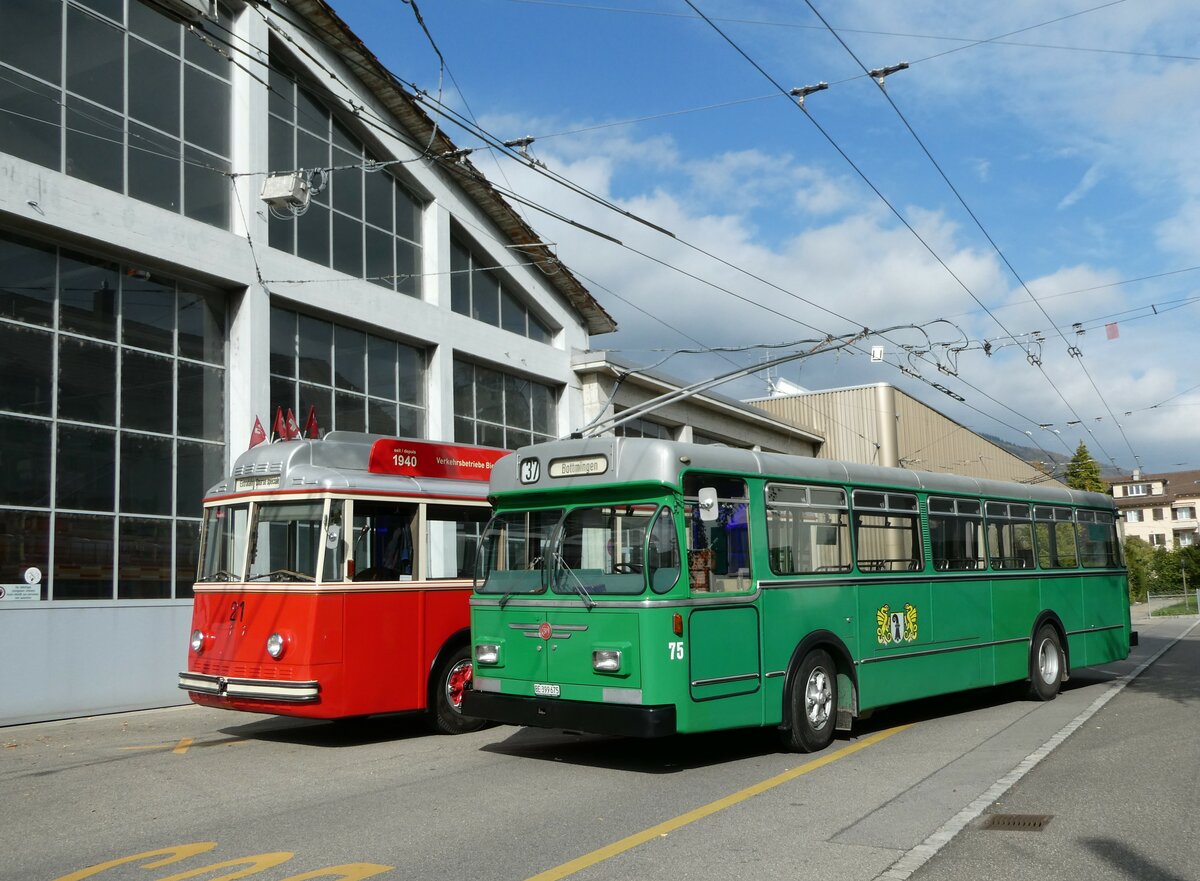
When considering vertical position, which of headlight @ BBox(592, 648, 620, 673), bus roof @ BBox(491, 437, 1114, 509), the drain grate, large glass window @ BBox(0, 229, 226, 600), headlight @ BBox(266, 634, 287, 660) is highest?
large glass window @ BBox(0, 229, 226, 600)

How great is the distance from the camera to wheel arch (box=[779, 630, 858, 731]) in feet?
34.3

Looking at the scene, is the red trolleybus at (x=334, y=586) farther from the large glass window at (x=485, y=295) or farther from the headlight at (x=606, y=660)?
the large glass window at (x=485, y=295)

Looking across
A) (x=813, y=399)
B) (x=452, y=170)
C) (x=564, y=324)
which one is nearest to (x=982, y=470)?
(x=813, y=399)

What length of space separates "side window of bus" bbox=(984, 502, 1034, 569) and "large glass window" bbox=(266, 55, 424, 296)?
11314mm

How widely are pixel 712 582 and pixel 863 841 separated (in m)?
3.08

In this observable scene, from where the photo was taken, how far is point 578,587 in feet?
32.2

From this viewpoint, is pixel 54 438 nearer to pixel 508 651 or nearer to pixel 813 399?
pixel 508 651

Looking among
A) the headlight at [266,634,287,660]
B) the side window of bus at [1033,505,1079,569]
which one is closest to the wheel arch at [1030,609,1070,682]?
the side window of bus at [1033,505,1079,569]

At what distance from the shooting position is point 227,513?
11734mm

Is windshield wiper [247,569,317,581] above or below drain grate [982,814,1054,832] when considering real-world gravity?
above

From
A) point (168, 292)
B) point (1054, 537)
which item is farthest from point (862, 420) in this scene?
point (168, 292)

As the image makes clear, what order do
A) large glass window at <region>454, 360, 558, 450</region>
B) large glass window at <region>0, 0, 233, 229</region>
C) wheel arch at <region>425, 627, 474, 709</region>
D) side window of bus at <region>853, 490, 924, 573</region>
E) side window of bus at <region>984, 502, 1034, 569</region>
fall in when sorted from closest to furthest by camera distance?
side window of bus at <region>853, 490, 924, 573</region>
wheel arch at <region>425, 627, 474, 709</region>
side window of bus at <region>984, 502, 1034, 569</region>
large glass window at <region>0, 0, 233, 229</region>
large glass window at <region>454, 360, 558, 450</region>

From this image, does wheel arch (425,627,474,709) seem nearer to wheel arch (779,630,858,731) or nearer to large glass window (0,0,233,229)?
wheel arch (779,630,858,731)

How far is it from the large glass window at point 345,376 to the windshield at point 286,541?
25.5 ft
